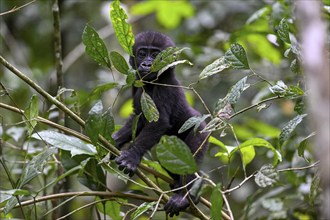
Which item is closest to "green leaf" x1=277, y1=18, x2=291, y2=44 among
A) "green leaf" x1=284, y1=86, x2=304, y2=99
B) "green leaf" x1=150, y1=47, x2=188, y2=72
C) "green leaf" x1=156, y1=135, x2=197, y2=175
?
"green leaf" x1=284, y1=86, x2=304, y2=99

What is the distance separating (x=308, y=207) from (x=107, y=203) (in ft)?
5.44

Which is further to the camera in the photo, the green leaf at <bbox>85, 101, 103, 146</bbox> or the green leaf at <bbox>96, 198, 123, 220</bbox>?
the green leaf at <bbox>96, 198, 123, 220</bbox>

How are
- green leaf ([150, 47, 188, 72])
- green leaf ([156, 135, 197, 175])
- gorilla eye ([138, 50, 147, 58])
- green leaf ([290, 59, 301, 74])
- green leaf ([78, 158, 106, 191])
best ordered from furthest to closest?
gorilla eye ([138, 50, 147, 58])
green leaf ([78, 158, 106, 191])
green leaf ([290, 59, 301, 74])
green leaf ([150, 47, 188, 72])
green leaf ([156, 135, 197, 175])

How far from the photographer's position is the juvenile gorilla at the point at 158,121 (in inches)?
142

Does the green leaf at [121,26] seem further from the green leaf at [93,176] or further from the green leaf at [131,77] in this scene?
the green leaf at [93,176]

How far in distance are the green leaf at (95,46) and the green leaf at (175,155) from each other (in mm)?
774

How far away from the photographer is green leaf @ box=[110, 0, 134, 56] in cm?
303

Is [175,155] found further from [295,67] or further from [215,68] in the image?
[295,67]

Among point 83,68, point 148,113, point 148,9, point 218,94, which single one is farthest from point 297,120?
point 83,68

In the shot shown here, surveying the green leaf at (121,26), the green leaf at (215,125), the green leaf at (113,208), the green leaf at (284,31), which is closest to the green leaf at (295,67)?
the green leaf at (284,31)

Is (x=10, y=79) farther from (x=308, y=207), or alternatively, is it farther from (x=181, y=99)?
(x=308, y=207)

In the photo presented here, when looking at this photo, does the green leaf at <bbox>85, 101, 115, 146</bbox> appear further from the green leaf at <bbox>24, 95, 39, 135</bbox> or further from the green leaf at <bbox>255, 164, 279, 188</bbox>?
the green leaf at <bbox>255, 164, 279, 188</bbox>

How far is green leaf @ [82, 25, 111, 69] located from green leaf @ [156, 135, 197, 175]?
0.77m

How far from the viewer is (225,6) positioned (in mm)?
7461
